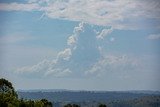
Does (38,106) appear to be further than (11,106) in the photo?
Yes

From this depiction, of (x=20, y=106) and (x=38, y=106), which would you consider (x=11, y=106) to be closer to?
(x=20, y=106)

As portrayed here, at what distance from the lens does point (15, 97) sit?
128125 mm

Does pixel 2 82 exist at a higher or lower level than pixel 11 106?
higher

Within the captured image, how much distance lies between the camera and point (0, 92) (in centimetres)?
12719

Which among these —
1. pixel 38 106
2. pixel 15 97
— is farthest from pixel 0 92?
pixel 38 106

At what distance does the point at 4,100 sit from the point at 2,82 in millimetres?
13811

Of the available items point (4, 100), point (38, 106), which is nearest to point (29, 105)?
point (38, 106)

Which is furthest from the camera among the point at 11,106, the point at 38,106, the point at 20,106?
the point at 38,106

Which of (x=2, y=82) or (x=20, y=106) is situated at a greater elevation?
(x=2, y=82)

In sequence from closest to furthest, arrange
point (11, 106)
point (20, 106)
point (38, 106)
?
1. point (11, 106)
2. point (20, 106)
3. point (38, 106)

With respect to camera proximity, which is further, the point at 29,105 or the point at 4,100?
the point at 29,105

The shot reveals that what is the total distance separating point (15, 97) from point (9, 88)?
667 centimetres

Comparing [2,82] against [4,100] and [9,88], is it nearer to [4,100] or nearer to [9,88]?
[9,88]

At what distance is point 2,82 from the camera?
13288cm
